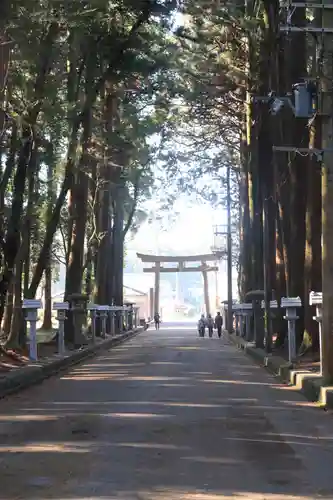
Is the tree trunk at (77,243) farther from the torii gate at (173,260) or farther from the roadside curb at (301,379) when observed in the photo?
the torii gate at (173,260)

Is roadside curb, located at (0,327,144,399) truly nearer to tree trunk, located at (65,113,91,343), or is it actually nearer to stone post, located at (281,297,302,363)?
tree trunk, located at (65,113,91,343)

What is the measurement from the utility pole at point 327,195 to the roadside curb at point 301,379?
0.40 metres

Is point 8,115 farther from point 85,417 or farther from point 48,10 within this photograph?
point 85,417

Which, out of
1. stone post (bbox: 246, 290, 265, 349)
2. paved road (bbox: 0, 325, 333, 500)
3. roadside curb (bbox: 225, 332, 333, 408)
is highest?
stone post (bbox: 246, 290, 265, 349)

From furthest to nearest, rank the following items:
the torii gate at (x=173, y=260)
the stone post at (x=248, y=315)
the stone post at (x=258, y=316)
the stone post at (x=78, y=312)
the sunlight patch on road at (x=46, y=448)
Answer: the torii gate at (x=173, y=260), the stone post at (x=248, y=315), the stone post at (x=258, y=316), the stone post at (x=78, y=312), the sunlight patch on road at (x=46, y=448)

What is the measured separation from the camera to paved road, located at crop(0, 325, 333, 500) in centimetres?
748

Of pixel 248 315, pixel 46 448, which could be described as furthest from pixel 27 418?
pixel 248 315

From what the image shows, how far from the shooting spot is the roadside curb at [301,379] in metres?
A: 14.0

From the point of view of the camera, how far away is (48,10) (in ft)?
56.6

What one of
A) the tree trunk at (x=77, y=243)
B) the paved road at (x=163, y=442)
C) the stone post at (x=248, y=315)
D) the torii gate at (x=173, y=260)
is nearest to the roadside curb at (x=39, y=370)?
the paved road at (x=163, y=442)

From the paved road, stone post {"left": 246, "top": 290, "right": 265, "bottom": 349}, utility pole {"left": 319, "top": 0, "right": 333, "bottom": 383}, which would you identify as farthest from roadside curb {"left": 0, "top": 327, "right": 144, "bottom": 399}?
utility pole {"left": 319, "top": 0, "right": 333, "bottom": 383}

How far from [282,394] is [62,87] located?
13.6 meters

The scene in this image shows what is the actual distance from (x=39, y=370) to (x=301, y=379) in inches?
253

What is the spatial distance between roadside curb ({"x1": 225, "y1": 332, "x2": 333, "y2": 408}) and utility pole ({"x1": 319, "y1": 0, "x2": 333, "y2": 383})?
15.9 inches
